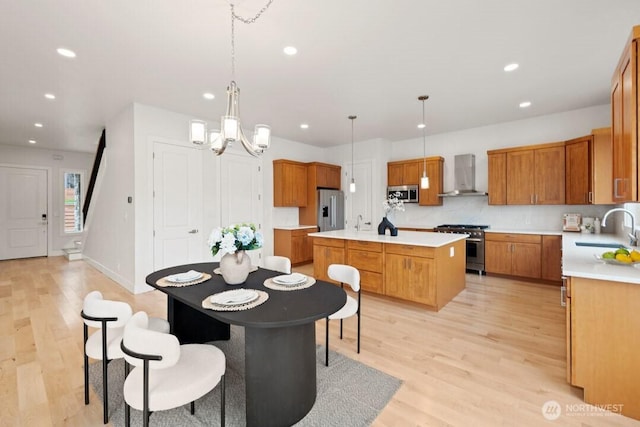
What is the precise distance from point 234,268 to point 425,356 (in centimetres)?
178

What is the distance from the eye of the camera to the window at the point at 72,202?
7.71 meters

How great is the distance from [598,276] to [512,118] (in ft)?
14.0

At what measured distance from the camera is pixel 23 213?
7.02m

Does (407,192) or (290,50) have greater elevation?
(290,50)

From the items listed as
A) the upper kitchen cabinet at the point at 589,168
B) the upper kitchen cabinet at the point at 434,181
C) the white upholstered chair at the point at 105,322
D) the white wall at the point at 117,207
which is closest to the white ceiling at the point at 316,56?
the white wall at the point at 117,207

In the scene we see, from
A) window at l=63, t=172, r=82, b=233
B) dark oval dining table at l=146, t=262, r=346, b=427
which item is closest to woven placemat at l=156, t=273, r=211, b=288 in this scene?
dark oval dining table at l=146, t=262, r=346, b=427

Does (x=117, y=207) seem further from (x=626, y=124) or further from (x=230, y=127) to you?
(x=626, y=124)

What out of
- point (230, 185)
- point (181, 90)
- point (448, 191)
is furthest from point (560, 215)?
point (181, 90)

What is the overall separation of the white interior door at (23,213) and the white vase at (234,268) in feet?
26.8

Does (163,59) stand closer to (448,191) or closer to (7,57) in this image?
(7,57)

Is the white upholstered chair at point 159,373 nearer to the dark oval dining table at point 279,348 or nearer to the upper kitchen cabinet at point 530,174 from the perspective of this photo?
the dark oval dining table at point 279,348

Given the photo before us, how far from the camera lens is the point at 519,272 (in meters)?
4.73

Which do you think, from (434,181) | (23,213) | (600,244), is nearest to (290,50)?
(600,244)

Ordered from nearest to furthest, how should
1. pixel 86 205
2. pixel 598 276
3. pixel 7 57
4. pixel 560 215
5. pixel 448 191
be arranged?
1. pixel 598 276
2. pixel 7 57
3. pixel 560 215
4. pixel 448 191
5. pixel 86 205
